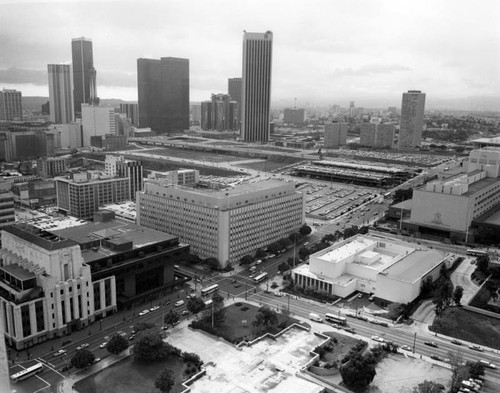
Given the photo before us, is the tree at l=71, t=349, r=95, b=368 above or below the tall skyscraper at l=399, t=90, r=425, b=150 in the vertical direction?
below

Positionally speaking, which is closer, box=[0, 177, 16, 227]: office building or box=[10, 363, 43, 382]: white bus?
box=[10, 363, 43, 382]: white bus

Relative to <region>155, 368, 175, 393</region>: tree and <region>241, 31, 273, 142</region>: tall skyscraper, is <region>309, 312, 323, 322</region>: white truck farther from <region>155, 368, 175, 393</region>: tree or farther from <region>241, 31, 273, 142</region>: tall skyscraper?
<region>241, 31, 273, 142</region>: tall skyscraper

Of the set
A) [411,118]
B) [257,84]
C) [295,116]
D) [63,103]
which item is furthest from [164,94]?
[411,118]

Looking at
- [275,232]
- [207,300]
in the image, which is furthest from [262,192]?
[207,300]

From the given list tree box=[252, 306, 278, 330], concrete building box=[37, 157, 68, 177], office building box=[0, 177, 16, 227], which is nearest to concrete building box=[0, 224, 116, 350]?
tree box=[252, 306, 278, 330]

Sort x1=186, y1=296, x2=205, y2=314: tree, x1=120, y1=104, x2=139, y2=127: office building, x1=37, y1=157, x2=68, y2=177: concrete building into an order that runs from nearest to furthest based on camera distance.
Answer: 1. x1=186, y1=296, x2=205, y2=314: tree
2. x1=37, y1=157, x2=68, y2=177: concrete building
3. x1=120, y1=104, x2=139, y2=127: office building

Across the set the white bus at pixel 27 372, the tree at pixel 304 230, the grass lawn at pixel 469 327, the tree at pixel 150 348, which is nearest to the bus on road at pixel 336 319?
the grass lawn at pixel 469 327

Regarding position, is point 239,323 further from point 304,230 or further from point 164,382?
point 304,230

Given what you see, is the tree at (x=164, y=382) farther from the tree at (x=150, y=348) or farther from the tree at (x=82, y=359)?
the tree at (x=82, y=359)
